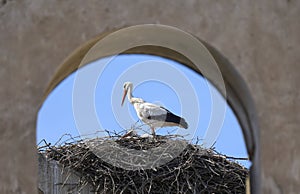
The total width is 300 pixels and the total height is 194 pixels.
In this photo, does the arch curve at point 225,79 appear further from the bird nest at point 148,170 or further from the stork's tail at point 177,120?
the stork's tail at point 177,120

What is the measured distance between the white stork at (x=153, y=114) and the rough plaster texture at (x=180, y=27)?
7222 mm

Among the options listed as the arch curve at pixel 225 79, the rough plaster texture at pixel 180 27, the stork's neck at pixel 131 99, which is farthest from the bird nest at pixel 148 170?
the rough plaster texture at pixel 180 27

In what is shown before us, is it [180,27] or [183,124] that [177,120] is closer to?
[183,124]

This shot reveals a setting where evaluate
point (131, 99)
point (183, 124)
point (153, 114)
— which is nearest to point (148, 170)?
point (183, 124)

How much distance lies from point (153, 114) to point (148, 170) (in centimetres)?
96

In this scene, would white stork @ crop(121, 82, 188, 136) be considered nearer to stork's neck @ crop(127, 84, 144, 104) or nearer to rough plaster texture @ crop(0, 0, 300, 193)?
stork's neck @ crop(127, 84, 144, 104)

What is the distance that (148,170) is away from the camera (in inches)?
388

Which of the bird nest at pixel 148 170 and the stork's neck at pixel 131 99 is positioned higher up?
the stork's neck at pixel 131 99

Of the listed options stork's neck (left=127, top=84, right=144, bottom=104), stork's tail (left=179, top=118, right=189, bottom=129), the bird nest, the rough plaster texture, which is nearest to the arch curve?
the rough plaster texture

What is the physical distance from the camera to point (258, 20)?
120 inches

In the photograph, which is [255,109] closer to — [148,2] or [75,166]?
[148,2]

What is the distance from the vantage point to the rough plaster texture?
9.45 ft

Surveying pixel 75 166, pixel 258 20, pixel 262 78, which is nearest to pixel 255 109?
pixel 262 78

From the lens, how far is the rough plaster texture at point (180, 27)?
2881 millimetres
